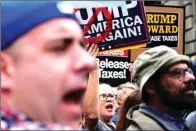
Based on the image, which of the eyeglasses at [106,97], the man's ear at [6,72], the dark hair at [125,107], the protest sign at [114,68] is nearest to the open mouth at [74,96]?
the man's ear at [6,72]

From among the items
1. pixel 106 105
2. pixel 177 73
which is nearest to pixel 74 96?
pixel 177 73

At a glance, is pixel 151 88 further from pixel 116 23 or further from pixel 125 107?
pixel 116 23

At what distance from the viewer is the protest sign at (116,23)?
5336 mm

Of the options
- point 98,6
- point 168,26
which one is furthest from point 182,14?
point 98,6

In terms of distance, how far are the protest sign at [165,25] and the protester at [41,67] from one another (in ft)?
19.6

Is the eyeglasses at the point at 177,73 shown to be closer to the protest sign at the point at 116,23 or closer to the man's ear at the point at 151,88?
the man's ear at the point at 151,88

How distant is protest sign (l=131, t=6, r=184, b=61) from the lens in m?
7.50

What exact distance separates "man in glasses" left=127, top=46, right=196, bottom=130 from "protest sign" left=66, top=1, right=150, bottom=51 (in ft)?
8.11

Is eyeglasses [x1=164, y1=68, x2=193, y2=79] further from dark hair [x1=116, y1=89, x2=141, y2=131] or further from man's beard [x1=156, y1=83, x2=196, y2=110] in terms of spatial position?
dark hair [x1=116, y1=89, x2=141, y2=131]

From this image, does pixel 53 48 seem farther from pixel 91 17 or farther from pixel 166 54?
pixel 91 17

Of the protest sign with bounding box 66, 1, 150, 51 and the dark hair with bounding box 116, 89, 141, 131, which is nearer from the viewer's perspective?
the dark hair with bounding box 116, 89, 141, 131

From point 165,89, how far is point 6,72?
1476 mm

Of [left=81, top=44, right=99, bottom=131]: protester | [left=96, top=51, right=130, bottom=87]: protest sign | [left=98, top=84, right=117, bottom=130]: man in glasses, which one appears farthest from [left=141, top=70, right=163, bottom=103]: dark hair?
[left=96, top=51, right=130, bottom=87]: protest sign

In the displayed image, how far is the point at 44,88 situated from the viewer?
1273 millimetres
